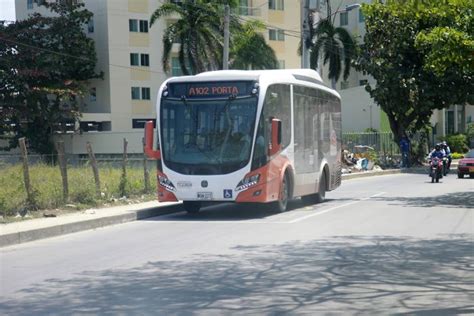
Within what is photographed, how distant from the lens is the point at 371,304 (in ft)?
26.7

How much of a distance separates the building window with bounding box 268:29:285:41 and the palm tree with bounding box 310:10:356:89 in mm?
9889

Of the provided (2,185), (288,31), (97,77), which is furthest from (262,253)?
(288,31)

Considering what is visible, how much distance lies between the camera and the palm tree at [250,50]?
1827 inches

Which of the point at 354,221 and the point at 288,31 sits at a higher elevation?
the point at 288,31

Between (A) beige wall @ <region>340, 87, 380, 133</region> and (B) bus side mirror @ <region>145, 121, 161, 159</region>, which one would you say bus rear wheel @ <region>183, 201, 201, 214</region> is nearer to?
(B) bus side mirror @ <region>145, 121, 161, 159</region>

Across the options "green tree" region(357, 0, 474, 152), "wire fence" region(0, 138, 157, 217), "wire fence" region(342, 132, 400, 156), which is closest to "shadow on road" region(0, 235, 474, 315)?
"wire fence" region(0, 138, 157, 217)

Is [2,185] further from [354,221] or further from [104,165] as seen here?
[354,221]

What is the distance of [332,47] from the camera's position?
49.6 meters

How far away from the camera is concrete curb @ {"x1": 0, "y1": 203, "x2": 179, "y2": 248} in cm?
1345

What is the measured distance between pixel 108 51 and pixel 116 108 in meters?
4.12

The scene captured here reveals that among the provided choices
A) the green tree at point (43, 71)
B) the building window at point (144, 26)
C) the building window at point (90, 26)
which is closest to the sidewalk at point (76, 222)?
the green tree at point (43, 71)

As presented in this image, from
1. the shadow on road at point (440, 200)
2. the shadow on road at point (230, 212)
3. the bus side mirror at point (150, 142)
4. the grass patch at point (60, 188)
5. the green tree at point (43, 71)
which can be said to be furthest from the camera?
the green tree at point (43, 71)

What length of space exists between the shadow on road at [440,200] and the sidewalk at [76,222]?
6.58 meters

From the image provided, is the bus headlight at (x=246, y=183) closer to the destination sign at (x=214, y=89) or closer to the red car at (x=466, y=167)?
the destination sign at (x=214, y=89)
